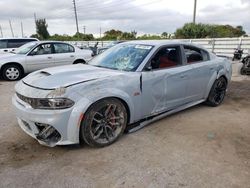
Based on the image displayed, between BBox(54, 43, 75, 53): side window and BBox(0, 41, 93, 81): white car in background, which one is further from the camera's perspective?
BBox(54, 43, 75, 53): side window

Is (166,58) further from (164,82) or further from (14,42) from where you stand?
(14,42)

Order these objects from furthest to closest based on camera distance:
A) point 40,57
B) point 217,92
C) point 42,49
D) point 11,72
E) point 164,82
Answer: point 42,49
point 40,57
point 11,72
point 217,92
point 164,82

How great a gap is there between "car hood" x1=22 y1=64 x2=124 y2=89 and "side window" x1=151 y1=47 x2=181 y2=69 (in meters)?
0.72

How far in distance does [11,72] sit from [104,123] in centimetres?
684

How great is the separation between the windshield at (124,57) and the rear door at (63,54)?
17.4 ft

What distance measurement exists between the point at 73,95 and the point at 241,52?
558 inches

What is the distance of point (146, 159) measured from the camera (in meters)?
3.31

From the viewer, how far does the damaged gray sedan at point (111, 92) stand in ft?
10.7

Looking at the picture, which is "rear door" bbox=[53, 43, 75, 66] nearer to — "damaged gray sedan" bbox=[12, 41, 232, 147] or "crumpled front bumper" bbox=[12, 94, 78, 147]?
"damaged gray sedan" bbox=[12, 41, 232, 147]

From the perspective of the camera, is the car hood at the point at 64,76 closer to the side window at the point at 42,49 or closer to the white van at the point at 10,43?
the side window at the point at 42,49

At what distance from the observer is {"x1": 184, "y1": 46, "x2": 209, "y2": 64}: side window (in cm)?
484

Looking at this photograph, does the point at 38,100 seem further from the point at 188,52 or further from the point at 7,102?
the point at 7,102

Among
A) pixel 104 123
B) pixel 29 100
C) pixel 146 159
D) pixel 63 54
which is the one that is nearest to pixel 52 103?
pixel 29 100

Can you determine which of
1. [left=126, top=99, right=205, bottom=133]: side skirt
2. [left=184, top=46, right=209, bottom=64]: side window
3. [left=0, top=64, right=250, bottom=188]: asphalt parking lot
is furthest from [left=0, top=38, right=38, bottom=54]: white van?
[left=126, top=99, right=205, bottom=133]: side skirt
